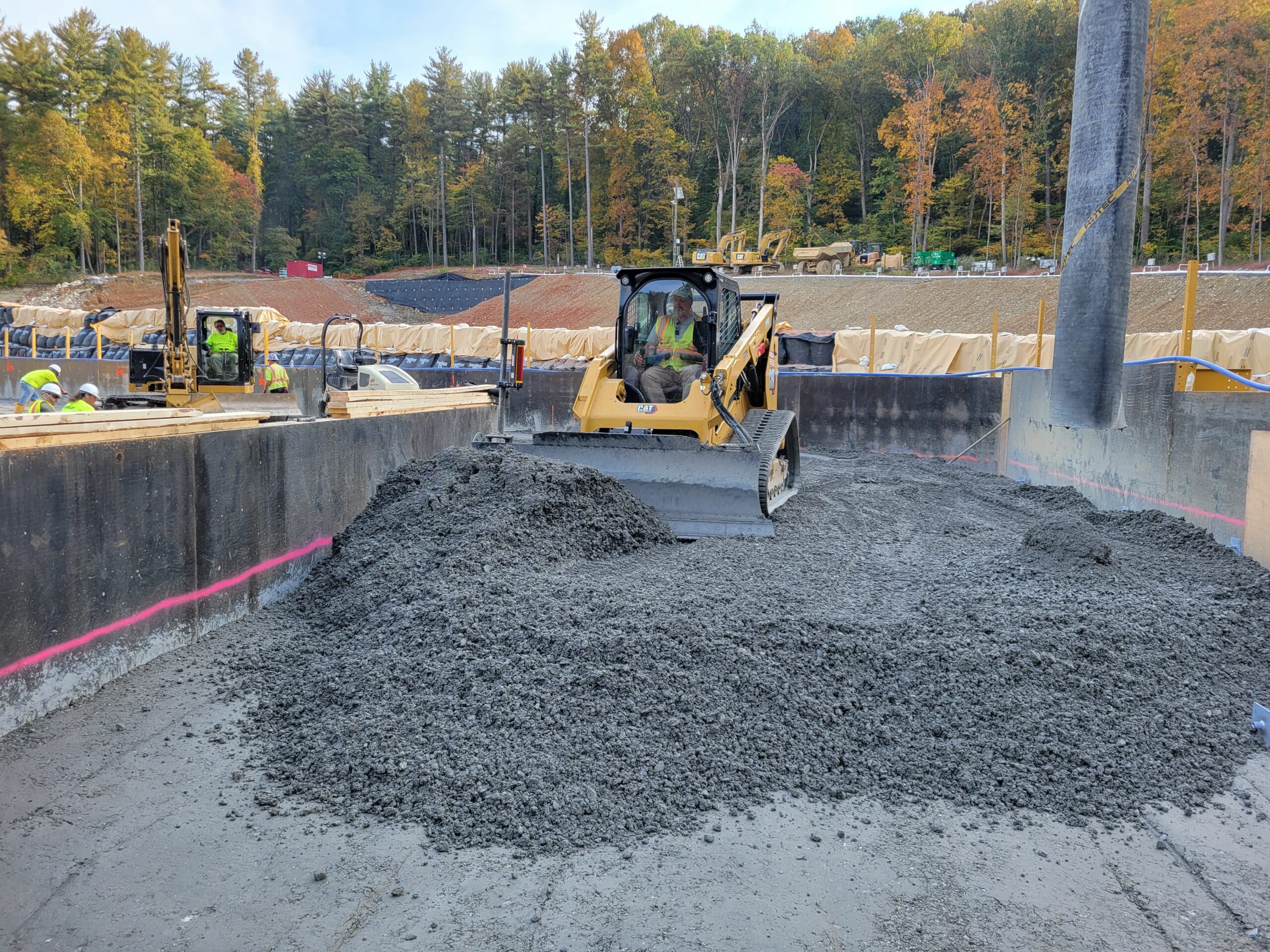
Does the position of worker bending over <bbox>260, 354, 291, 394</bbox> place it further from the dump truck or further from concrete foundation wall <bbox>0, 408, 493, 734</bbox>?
the dump truck

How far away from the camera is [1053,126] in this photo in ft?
180

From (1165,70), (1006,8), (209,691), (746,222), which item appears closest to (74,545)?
(209,691)

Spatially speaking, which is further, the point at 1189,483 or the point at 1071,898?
the point at 1189,483

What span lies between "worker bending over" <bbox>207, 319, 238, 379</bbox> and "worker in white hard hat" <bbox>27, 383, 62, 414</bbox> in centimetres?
332

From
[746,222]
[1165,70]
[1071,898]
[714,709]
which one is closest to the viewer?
[1071,898]

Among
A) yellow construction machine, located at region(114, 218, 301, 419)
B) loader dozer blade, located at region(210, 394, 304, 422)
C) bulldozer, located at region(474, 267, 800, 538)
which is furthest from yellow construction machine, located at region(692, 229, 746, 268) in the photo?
bulldozer, located at region(474, 267, 800, 538)

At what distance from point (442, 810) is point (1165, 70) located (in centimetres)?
5540

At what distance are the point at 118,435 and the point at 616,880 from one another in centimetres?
344

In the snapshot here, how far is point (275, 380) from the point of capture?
15.4 m

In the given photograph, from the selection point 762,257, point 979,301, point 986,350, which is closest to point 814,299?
point 762,257

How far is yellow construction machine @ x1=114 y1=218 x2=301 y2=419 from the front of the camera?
1159 centimetres

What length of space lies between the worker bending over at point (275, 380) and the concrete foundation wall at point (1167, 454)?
11.9m

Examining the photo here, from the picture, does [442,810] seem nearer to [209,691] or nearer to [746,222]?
[209,691]

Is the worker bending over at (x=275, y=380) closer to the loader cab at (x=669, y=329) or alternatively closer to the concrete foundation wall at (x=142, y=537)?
the loader cab at (x=669, y=329)
